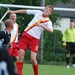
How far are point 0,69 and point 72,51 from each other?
13.9m

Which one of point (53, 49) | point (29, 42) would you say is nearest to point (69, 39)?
point (53, 49)

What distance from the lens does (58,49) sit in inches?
798

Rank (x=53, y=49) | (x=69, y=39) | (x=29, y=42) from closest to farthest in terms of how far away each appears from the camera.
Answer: (x=29, y=42)
(x=69, y=39)
(x=53, y=49)

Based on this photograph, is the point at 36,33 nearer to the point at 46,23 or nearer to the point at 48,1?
the point at 46,23

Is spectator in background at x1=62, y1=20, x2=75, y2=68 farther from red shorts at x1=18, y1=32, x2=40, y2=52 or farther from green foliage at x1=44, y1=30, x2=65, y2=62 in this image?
red shorts at x1=18, y1=32, x2=40, y2=52

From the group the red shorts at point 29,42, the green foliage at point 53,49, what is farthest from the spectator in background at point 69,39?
the red shorts at point 29,42

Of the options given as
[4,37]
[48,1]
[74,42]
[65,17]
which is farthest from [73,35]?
[65,17]

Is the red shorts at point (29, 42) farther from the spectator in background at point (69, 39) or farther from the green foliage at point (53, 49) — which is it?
the green foliage at point (53, 49)

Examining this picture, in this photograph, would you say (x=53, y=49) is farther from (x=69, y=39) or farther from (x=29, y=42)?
(x=29, y=42)

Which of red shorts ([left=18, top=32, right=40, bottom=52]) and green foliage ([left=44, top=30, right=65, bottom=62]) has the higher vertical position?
red shorts ([left=18, top=32, right=40, bottom=52])

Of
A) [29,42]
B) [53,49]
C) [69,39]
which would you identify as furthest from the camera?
[53,49]

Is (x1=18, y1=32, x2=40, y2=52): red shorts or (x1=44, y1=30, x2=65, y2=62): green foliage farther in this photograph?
(x1=44, y1=30, x2=65, y2=62): green foliage

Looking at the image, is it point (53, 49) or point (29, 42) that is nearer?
point (29, 42)

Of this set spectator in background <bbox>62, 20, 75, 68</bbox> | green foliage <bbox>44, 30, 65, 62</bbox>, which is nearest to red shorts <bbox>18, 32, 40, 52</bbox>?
spectator in background <bbox>62, 20, 75, 68</bbox>
